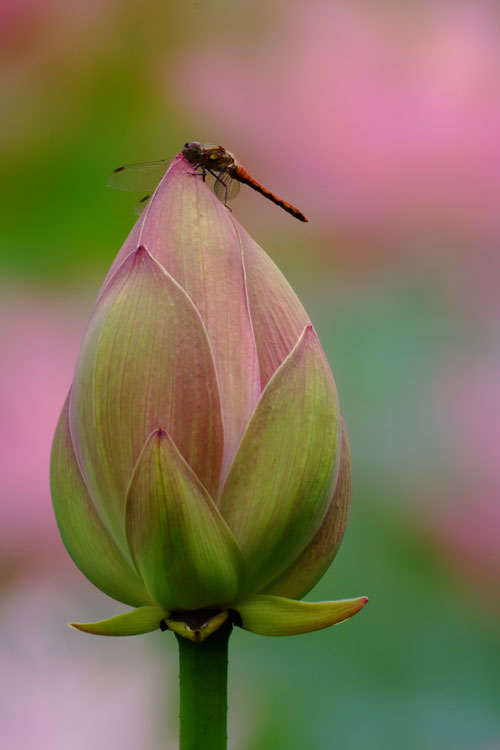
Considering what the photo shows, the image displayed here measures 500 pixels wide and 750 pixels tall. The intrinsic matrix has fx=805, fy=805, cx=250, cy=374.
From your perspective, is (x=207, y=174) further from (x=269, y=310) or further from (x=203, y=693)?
(x=203, y=693)

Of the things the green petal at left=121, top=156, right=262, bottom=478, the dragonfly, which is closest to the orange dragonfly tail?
the dragonfly

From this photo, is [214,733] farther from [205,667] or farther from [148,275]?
[148,275]

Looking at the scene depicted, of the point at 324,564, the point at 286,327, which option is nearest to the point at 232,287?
Answer: the point at 286,327

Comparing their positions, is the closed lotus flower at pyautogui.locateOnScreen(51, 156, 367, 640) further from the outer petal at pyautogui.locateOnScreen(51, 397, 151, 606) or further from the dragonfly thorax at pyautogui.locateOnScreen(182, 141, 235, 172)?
the dragonfly thorax at pyautogui.locateOnScreen(182, 141, 235, 172)

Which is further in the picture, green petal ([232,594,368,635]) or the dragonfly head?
the dragonfly head

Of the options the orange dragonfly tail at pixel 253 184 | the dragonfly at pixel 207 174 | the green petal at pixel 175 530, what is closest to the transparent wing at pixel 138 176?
the dragonfly at pixel 207 174

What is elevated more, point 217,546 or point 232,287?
point 232,287
